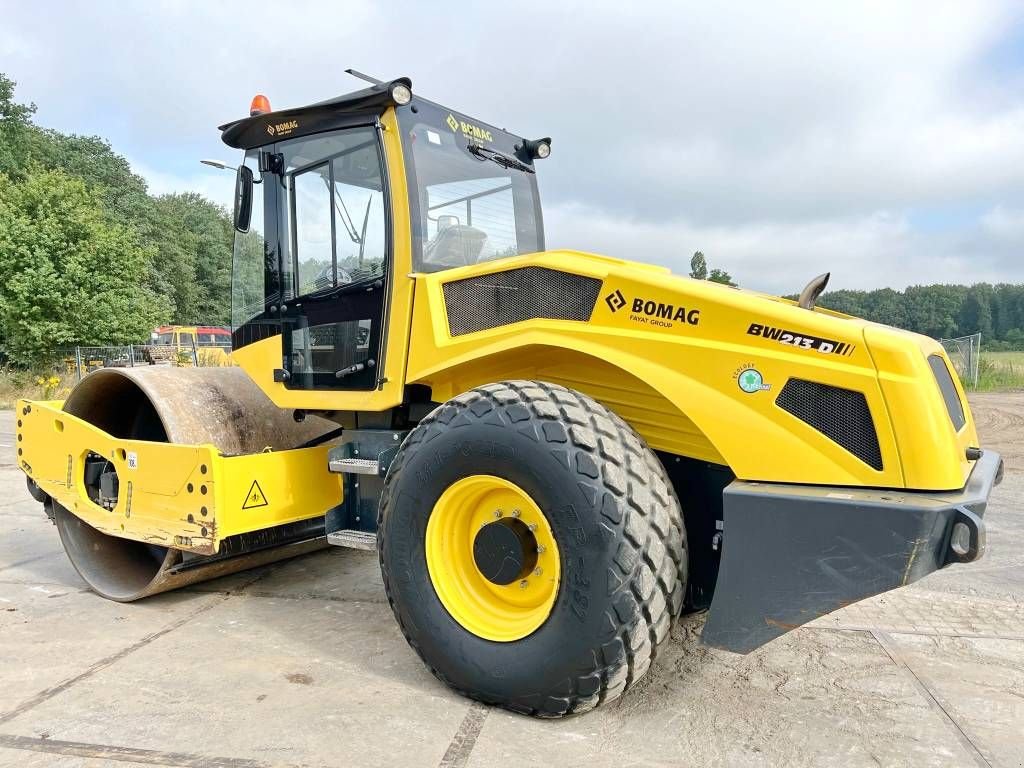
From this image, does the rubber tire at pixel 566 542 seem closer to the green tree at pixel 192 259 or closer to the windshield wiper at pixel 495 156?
the windshield wiper at pixel 495 156

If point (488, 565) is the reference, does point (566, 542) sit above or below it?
above

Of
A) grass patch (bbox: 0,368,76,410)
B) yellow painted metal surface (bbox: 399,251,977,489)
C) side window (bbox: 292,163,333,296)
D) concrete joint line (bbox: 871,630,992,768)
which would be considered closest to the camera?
yellow painted metal surface (bbox: 399,251,977,489)

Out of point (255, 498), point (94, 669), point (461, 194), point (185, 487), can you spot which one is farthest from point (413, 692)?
point (461, 194)

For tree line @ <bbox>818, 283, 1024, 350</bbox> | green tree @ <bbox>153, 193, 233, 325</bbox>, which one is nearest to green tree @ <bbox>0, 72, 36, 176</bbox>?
green tree @ <bbox>153, 193, 233, 325</bbox>

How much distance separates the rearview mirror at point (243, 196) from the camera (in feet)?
13.9

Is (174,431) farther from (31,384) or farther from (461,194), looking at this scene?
(31,384)

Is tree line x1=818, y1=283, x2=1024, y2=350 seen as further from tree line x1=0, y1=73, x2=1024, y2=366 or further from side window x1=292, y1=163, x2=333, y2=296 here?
side window x1=292, y1=163, x2=333, y2=296

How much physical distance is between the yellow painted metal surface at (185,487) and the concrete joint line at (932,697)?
112 inches

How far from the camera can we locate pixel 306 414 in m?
4.74

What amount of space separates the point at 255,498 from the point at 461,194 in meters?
1.91

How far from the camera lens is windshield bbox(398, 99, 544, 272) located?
3.83m

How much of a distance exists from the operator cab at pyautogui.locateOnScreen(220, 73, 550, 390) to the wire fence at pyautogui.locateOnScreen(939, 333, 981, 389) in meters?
19.9

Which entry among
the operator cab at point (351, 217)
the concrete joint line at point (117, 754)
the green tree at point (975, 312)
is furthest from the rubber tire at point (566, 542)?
the green tree at point (975, 312)

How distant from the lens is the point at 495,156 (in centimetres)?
441
